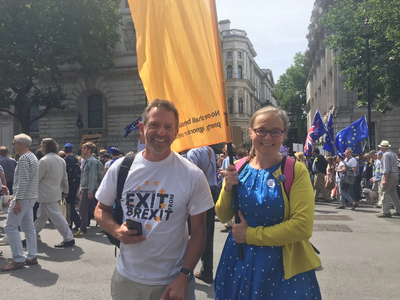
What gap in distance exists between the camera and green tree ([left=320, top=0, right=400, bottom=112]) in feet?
59.6

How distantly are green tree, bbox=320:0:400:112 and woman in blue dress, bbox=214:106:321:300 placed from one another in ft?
55.9

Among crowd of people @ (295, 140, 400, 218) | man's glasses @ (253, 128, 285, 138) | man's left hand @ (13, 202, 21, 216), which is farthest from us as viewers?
crowd of people @ (295, 140, 400, 218)

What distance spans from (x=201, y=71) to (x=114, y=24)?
2840 centimetres

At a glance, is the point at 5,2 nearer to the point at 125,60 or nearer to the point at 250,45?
the point at 125,60

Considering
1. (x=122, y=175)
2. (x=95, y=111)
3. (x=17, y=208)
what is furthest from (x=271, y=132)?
(x=95, y=111)

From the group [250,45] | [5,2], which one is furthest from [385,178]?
[250,45]

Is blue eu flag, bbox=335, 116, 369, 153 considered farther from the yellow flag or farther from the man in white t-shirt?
the man in white t-shirt

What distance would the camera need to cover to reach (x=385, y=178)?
34.1 ft

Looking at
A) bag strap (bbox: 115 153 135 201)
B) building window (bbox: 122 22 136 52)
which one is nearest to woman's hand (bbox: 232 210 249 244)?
bag strap (bbox: 115 153 135 201)

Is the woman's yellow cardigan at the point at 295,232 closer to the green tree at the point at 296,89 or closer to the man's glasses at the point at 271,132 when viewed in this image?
the man's glasses at the point at 271,132

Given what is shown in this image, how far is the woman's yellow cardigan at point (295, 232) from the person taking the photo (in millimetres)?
2297

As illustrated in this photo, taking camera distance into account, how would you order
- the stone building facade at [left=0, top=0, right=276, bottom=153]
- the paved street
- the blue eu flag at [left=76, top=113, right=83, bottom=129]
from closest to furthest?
the paved street → the stone building facade at [left=0, top=0, right=276, bottom=153] → the blue eu flag at [left=76, top=113, right=83, bottom=129]

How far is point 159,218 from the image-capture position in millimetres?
2400

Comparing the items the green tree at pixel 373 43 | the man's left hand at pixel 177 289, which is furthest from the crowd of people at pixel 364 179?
the man's left hand at pixel 177 289
